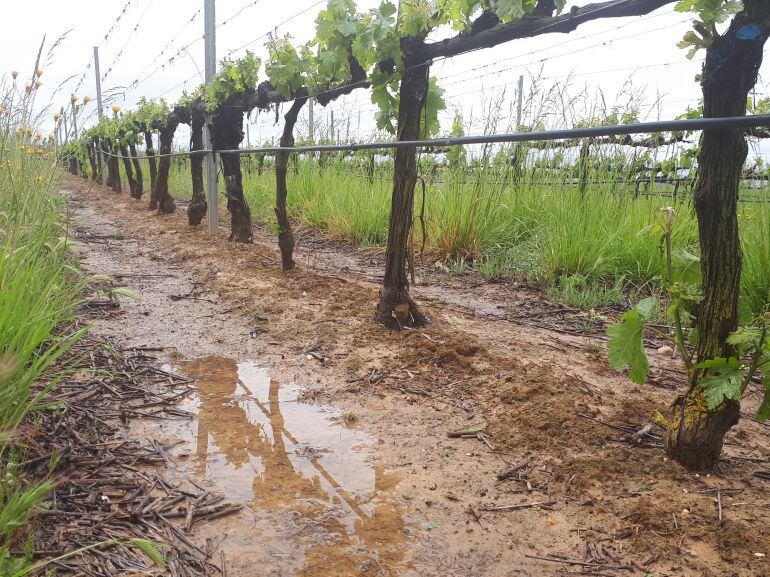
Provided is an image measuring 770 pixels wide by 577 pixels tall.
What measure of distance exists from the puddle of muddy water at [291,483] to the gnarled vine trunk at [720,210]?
0.94 metres

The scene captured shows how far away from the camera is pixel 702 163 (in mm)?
1658

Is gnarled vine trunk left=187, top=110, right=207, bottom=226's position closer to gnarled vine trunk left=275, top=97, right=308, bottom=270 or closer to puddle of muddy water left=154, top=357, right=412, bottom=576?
gnarled vine trunk left=275, top=97, right=308, bottom=270

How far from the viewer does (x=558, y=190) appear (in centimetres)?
540

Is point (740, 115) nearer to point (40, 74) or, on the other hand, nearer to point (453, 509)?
point (453, 509)

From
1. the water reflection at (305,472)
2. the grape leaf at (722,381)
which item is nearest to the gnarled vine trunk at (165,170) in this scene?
the water reflection at (305,472)

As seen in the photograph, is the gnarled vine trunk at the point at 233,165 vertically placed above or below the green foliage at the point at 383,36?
below

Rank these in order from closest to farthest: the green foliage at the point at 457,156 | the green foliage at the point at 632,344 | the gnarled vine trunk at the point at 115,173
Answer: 1. the green foliage at the point at 632,344
2. the green foliage at the point at 457,156
3. the gnarled vine trunk at the point at 115,173

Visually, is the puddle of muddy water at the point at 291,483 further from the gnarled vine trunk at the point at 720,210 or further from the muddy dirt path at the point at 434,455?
the gnarled vine trunk at the point at 720,210

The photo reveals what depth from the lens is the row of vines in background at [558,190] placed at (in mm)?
1618

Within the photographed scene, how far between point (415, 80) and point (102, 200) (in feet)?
42.4

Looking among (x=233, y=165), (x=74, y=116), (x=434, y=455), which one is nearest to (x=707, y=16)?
(x=434, y=455)

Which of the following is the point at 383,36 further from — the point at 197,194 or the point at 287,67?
the point at 197,194

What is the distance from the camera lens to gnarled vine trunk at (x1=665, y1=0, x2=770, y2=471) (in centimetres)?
153

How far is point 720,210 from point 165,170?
9.21 m
